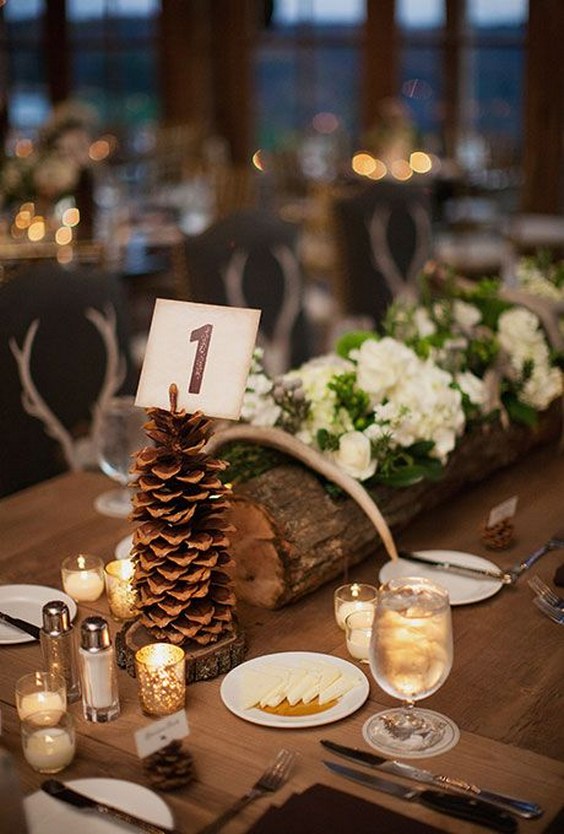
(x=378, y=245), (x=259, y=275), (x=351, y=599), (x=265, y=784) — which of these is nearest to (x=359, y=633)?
(x=351, y=599)

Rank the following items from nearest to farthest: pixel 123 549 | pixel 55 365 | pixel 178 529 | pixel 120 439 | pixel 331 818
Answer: pixel 331 818 < pixel 178 529 < pixel 123 549 < pixel 120 439 < pixel 55 365

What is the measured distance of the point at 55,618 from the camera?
1424 mm

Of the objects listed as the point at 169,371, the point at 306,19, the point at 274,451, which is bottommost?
the point at 274,451

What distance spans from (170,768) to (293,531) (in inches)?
19.5

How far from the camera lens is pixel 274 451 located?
1.79 meters

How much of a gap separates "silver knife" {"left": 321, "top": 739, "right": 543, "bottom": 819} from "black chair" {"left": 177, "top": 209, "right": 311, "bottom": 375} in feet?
5.76

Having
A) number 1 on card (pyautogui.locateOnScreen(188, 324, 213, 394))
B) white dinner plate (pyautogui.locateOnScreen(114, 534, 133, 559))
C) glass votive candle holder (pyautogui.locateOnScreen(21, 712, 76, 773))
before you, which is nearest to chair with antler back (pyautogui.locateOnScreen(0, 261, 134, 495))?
white dinner plate (pyautogui.locateOnScreen(114, 534, 133, 559))

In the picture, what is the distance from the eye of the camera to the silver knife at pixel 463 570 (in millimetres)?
1730

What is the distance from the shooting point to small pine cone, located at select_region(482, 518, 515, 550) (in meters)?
1.86

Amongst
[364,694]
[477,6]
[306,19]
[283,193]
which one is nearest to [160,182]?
[283,193]

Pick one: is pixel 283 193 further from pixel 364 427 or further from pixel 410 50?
pixel 364 427

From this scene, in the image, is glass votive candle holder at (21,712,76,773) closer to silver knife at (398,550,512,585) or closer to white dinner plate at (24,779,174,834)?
white dinner plate at (24,779,174,834)

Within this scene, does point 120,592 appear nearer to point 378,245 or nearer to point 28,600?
point 28,600

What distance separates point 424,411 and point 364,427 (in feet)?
0.32
